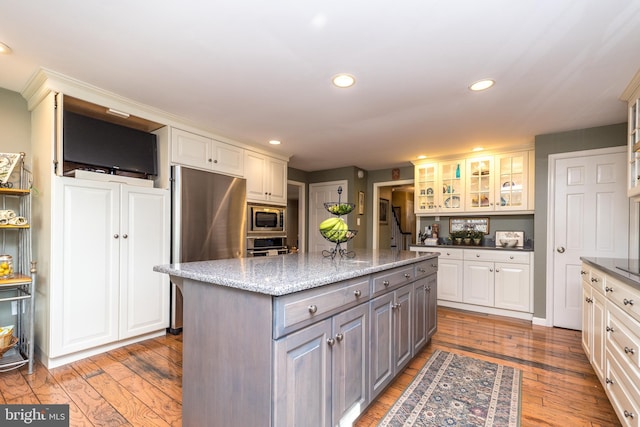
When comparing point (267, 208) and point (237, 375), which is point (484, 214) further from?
point (237, 375)

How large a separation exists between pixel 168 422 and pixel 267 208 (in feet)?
9.19

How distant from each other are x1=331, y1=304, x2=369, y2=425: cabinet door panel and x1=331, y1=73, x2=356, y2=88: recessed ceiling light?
5.26ft

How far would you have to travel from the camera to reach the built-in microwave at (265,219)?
156 inches

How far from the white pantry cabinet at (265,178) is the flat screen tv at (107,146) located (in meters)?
1.15

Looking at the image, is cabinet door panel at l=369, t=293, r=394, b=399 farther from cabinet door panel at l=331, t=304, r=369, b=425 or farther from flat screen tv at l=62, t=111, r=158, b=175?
flat screen tv at l=62, t=111, r=158, b=175

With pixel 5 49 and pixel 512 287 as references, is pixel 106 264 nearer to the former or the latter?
pixel 5 49

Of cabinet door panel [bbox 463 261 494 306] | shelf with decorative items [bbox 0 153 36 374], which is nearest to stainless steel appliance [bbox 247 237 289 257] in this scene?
shelf with decorative items [bbox 0 153 36 374]

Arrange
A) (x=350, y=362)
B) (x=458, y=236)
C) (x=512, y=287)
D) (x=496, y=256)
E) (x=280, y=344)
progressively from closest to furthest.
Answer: (x=280, y=344) → (x=350, y=362) → (x=512, y=287) → (x=496, y=256) → (x=458, y=236)

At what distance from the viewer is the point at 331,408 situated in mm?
1481

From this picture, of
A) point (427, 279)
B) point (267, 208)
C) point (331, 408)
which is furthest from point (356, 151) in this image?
point (331, 408)

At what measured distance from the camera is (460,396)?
204cm

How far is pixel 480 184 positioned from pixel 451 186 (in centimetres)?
39

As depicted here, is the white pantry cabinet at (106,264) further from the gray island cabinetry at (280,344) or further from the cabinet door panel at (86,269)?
the gray island cabinetry at (280,344)

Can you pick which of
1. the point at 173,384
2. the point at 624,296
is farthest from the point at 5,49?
the point at 624,296
